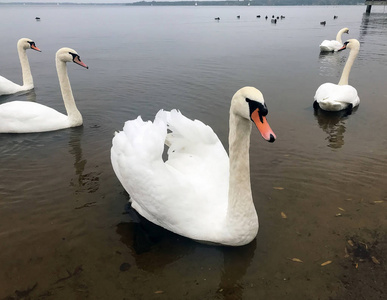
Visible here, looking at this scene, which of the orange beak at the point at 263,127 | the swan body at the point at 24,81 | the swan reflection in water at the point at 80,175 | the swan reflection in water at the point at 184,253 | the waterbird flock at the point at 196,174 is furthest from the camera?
the swan body at the point at 24,81

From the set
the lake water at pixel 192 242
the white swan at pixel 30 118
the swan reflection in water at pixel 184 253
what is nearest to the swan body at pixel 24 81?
the lake water at pixel 192 242

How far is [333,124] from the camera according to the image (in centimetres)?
763

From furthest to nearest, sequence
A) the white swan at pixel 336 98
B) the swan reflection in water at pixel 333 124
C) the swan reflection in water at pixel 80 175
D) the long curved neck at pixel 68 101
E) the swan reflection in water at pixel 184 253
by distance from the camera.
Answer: the white swan at pixel 336 98 → the long curved neck at pixel 68 101 → the swan reflection in water at pixel 333 124 → the swan reflection in water at pixel 80 175 → the swan reflection in water at pixel 184 253

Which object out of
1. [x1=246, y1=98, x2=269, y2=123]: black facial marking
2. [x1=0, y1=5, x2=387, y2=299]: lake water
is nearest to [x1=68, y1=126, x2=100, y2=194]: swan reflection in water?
[x1=0, y1=5, x2=387, y2=299]: lake water

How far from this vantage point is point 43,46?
19.0 m

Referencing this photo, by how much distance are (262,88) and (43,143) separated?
651 cm

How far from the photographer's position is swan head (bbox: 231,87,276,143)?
9.69 ft

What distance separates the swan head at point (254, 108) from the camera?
2.95 metres

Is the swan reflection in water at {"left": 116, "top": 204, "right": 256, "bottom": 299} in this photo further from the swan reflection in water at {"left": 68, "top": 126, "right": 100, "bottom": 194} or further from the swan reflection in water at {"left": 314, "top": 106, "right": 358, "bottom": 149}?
the swan reflection in water at {"left": 314, "top": 106, "right": 358, "bottom": 149}

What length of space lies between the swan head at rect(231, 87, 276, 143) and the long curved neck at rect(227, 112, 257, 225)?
0.71 feet

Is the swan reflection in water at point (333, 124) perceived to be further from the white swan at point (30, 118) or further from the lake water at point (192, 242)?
the white swan at point (30, 118)

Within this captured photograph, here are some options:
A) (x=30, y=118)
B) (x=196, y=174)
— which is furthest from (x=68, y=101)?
(x=196, y=174)

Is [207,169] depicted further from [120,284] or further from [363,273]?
[363,273]

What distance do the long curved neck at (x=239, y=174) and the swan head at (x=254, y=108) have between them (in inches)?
8.6
